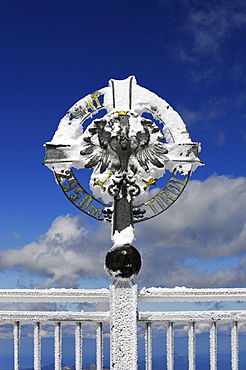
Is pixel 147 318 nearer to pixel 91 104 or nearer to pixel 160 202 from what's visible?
pixel 160 202

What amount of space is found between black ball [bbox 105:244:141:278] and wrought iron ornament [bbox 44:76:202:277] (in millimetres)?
446

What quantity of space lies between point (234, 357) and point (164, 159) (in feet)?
6.54

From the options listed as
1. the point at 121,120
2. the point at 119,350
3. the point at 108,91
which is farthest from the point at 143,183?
the point at 119,350

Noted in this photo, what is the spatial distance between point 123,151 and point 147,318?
1636 millimetres

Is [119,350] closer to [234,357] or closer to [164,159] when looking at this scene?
[234,357]

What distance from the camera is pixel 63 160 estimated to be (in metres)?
5.45

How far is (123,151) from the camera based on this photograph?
5320mm

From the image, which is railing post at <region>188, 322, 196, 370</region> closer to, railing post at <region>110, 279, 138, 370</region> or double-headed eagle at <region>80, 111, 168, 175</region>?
railing post at <region>110, 279, 138, 370</region>

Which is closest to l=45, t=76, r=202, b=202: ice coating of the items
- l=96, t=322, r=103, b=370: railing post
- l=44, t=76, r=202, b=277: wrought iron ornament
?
l=44, t=76, r=202, b=277: wrought iron ornament

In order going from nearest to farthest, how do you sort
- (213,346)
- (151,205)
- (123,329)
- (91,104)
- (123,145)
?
(123,329), (213,346), (123,145), (151,205), (91,104)

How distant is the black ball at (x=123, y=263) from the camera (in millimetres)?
4711

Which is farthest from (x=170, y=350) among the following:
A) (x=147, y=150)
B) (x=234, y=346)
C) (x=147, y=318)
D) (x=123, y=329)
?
(x=147, y=150)

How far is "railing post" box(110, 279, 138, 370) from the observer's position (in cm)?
468

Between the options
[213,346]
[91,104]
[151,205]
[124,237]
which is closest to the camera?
[213,346]
